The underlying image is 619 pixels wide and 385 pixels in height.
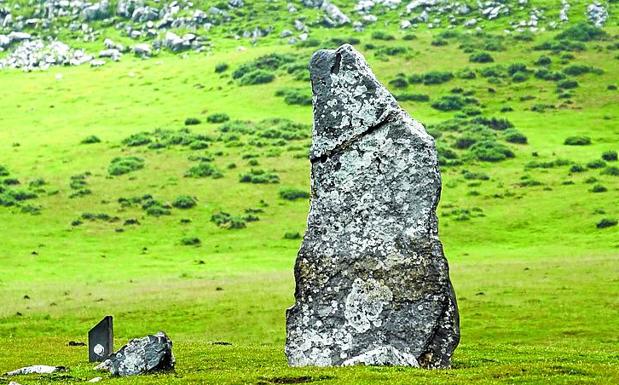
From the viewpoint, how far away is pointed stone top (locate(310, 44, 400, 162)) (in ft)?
86.0

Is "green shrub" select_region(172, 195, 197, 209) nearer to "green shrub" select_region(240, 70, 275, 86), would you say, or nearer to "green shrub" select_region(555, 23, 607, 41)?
"green shrub" select_region(240, 70, 275, 86)

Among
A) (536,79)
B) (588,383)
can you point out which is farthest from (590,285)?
(536,79)

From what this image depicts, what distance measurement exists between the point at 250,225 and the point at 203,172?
66.2ft

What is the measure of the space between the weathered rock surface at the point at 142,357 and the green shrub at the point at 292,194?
7658cm

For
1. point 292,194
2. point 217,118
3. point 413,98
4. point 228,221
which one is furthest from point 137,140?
point 413,98

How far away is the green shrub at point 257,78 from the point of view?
16712 cm

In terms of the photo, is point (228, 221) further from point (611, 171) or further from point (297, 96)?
point (297, 96)

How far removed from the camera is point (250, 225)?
94062 mm

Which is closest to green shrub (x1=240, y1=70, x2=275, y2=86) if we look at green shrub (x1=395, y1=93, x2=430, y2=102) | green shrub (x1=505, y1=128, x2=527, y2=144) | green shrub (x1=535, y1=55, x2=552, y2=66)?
green shrub (x1=395, y1=93, x2=430, y2=102)

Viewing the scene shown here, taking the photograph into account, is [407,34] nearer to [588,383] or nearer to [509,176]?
[509,176]

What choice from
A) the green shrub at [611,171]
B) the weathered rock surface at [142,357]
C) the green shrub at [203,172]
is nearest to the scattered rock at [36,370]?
the weathered rock surface at [142,357]

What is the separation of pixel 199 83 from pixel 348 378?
151247 millimetres

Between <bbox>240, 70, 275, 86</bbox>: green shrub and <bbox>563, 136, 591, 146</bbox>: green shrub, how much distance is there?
5634cm

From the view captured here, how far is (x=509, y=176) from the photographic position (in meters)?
111
